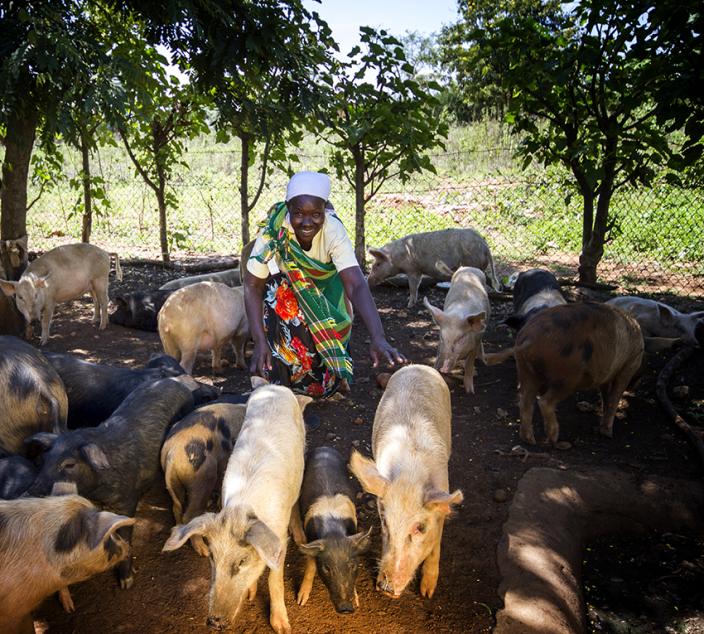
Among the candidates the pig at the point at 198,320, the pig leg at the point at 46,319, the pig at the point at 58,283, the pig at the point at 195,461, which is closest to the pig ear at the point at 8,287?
the pig at the point at 58,283

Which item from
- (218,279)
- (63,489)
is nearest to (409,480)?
(63,489)

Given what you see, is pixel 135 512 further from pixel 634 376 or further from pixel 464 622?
pixel 634 376

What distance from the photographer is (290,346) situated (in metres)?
4.50

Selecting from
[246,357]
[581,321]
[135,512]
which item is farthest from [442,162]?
[135,512]

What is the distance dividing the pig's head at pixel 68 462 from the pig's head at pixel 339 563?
1.32 m

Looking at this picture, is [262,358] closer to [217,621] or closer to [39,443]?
[39,443]

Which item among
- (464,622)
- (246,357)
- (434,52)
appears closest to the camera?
(464,622)

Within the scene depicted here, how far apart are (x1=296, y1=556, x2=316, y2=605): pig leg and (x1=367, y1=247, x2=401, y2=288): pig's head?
22.7 ft

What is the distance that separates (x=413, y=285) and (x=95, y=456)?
6.63 meters

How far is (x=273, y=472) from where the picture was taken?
3082mm

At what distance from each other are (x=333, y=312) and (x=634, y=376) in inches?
125

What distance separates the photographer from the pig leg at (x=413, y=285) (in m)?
9.28

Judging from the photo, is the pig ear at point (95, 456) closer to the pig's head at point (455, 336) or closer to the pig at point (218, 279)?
the pig's head at point (455, 336)

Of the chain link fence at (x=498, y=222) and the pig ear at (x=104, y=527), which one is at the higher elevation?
the chain link fence at (x=498, y=222)
